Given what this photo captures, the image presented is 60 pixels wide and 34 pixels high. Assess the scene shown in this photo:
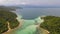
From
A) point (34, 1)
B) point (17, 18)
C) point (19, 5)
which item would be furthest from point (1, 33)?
point (34, 1)

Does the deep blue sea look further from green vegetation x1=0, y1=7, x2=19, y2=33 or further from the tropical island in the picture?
green vegetation x1=0, y1=7, x2=19, y2=33

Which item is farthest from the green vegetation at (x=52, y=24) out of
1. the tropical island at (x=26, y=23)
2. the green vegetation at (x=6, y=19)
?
the green vegetation at (x=6, y=19)

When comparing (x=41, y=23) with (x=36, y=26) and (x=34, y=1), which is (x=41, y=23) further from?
(x=34, y=1)

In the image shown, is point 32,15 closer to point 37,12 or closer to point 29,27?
Result: point 37,12

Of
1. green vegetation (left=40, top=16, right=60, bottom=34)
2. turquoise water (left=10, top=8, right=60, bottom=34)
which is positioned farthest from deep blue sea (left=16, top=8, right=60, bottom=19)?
green vegetation (left=40, top=16, right=60, bottom=34)

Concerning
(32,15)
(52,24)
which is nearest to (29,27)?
(32,15)
